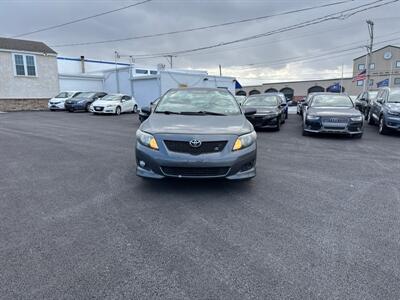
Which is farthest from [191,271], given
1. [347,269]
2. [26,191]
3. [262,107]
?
[262,107]

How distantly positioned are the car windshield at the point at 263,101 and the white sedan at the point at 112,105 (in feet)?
34.2

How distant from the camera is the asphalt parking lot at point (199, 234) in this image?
244cm

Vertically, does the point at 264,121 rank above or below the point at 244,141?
below

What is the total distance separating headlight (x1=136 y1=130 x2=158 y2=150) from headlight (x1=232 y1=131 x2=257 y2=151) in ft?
3.75

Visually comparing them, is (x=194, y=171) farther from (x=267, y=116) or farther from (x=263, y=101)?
(x=263, y=101)

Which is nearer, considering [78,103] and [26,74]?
[78,103]

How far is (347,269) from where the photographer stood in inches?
105

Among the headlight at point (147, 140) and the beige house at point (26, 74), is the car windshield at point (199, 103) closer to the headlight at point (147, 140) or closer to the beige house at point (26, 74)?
the headlight at point (147, 140)

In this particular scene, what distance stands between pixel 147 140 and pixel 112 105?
16.8 meters

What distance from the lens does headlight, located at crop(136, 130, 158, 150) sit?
431 cm

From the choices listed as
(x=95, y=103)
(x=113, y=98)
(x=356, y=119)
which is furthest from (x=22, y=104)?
(x=356, y=119)

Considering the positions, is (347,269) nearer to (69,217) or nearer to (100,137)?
(69,217)

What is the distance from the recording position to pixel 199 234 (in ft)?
10.8

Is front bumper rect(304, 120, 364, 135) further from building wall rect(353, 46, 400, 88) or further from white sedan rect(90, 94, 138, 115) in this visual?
building wall rect(353, 46, 400, 88)
